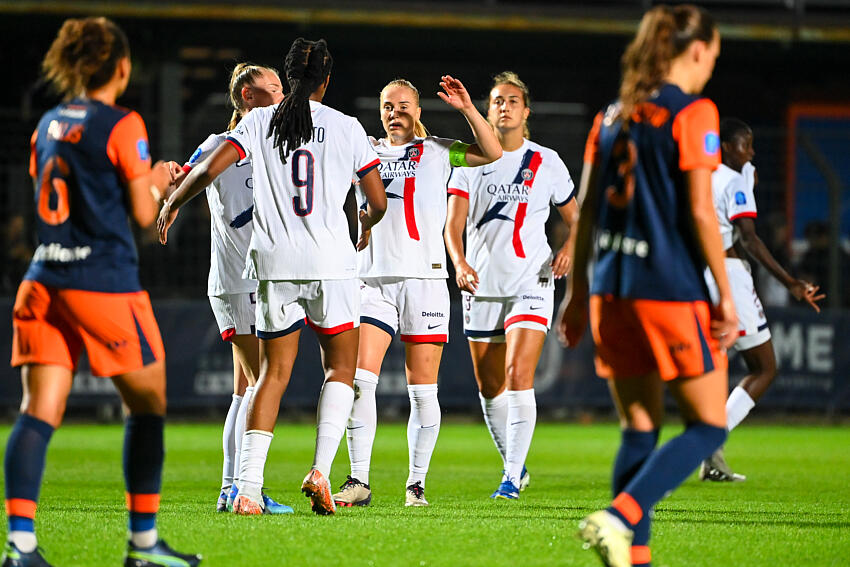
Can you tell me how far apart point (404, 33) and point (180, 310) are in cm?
728

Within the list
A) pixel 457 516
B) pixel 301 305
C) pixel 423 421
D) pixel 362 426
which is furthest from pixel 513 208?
pixel 457 516

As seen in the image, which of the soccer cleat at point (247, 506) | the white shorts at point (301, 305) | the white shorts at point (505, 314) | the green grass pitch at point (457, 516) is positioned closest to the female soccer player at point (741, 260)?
the green grass pitch at point (457, 516)

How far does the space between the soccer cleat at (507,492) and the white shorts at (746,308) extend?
2.44 metres

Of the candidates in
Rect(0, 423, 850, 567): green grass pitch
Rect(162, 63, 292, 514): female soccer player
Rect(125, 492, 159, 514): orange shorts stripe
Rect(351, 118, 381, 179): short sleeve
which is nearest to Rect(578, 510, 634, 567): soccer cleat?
Rect(0, 423, 850, 567): green grass pitch

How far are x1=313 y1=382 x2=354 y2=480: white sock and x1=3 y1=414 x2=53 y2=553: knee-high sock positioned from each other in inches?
81.5

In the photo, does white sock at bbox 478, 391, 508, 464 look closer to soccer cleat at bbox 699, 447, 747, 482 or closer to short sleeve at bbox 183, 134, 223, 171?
soccer cleat at bbox 699, 447, 747, 482

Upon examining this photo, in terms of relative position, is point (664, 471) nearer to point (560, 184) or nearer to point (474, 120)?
point (474, 120)

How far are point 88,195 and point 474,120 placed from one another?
3.05 metres

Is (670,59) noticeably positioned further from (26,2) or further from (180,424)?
(26,2)

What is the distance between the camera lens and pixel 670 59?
191 inches

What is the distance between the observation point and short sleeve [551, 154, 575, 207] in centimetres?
888

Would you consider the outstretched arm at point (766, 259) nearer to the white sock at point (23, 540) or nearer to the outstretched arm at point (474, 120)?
the outstretched arm at point (474, 120)

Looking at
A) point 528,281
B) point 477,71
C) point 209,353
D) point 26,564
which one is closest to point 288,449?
point 209,353

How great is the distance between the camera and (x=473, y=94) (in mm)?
23812
